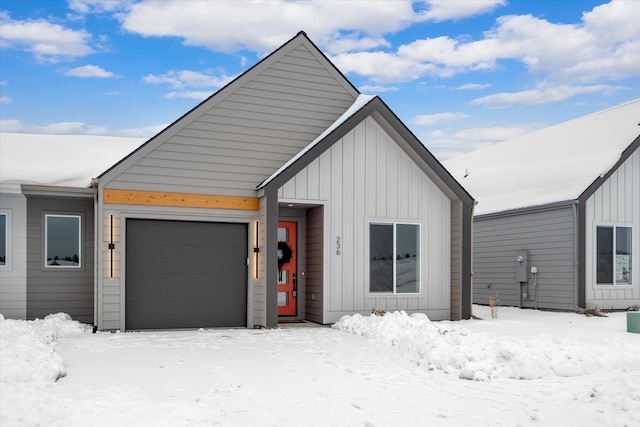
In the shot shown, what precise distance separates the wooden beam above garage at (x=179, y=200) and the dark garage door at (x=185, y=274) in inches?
15.7

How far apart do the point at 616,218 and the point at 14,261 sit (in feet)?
47.9

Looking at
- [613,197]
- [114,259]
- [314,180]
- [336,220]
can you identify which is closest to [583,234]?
[613,197]

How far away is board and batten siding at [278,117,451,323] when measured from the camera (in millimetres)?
12781

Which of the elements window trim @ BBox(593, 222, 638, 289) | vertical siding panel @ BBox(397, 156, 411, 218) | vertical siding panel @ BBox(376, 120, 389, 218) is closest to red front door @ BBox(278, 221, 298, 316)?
vertical siding panel @ BBox(376, 120, 389, 218)

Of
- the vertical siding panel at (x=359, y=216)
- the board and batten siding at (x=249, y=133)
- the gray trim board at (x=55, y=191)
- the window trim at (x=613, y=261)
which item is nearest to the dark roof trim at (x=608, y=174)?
the window trim at (x=613, y=261)

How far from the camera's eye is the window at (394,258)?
520 inches

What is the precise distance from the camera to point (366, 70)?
92.8ft

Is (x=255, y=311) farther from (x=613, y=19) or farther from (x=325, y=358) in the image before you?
(x=613, y=19)

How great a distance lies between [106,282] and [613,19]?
63.3ft

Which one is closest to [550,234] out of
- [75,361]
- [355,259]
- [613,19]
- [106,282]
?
[355,259]

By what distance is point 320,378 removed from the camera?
736 cm

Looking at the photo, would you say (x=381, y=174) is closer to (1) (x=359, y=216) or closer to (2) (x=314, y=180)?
(1) (x=359, y=216)

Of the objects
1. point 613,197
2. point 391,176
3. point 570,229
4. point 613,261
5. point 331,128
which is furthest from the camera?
point 613,197

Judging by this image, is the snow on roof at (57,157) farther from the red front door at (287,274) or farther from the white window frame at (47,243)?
the red front door at (287,274)
